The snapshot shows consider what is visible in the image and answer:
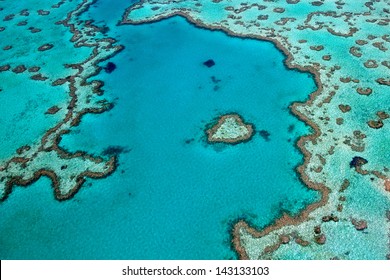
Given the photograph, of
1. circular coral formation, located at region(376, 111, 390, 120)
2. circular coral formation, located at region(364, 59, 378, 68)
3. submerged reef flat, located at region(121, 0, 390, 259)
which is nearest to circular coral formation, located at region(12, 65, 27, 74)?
submerged reef flat, located at region(121, 0, 390, 259)

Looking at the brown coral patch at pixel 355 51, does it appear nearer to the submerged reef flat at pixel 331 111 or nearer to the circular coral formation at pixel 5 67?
the submerged reef flat at pixel 331 111

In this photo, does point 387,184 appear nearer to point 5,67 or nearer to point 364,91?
point 364,91

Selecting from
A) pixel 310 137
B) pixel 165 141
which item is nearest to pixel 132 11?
pixel 165 141

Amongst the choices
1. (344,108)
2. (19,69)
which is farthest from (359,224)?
(19,69)

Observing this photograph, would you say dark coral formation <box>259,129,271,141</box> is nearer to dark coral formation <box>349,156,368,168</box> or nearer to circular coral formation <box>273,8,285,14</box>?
dark coral formation <box>349,156,368,168</box>

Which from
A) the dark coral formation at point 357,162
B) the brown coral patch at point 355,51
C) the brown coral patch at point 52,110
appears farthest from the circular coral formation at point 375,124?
the brown coral patch at point 52,110

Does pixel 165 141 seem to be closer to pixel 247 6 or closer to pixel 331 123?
pixel 331 123
